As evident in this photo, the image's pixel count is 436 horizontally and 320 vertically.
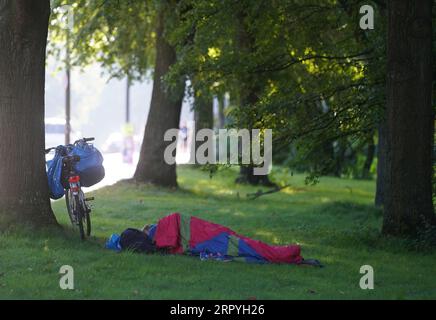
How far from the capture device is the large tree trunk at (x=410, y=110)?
452 inches

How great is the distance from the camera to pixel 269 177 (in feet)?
84.8

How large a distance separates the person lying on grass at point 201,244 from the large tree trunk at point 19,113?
129 cm

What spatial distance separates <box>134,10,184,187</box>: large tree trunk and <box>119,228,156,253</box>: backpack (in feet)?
38.4

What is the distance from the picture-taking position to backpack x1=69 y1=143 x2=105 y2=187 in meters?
11.5

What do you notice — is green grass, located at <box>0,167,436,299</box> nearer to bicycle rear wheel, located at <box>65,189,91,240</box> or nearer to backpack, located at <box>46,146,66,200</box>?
bicycle rear wheel, located at <box>65,189,91,240</box>

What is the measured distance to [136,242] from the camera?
394 inches

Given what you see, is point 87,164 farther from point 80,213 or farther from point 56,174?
point 80,213

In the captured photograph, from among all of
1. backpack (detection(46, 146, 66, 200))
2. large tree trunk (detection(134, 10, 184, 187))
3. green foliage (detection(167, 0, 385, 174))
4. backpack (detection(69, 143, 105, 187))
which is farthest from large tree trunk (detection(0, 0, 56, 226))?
large tree trunk (detection(134, 10, 184, 187))

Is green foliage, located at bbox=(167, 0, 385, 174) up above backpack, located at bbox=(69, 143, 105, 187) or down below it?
above

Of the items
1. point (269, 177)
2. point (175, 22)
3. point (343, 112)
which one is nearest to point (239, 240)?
point (343, 112)

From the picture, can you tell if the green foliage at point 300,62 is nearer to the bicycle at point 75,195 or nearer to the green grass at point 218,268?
the green grass at point 218,268

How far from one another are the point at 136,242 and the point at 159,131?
40.0 ft

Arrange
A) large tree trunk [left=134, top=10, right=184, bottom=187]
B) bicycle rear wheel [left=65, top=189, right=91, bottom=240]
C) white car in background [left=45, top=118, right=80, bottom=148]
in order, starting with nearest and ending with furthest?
1. bicycle rear wheel [left=65, top=189, right=91, bottom=240]
2. large tree trunk [left=134, top=10, right=184, bottom=187]
3. white car in background [left=45, top=118, right=80, bottom=148]

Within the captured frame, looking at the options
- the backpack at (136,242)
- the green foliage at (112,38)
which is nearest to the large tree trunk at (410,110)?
the backpack at (136,242)
